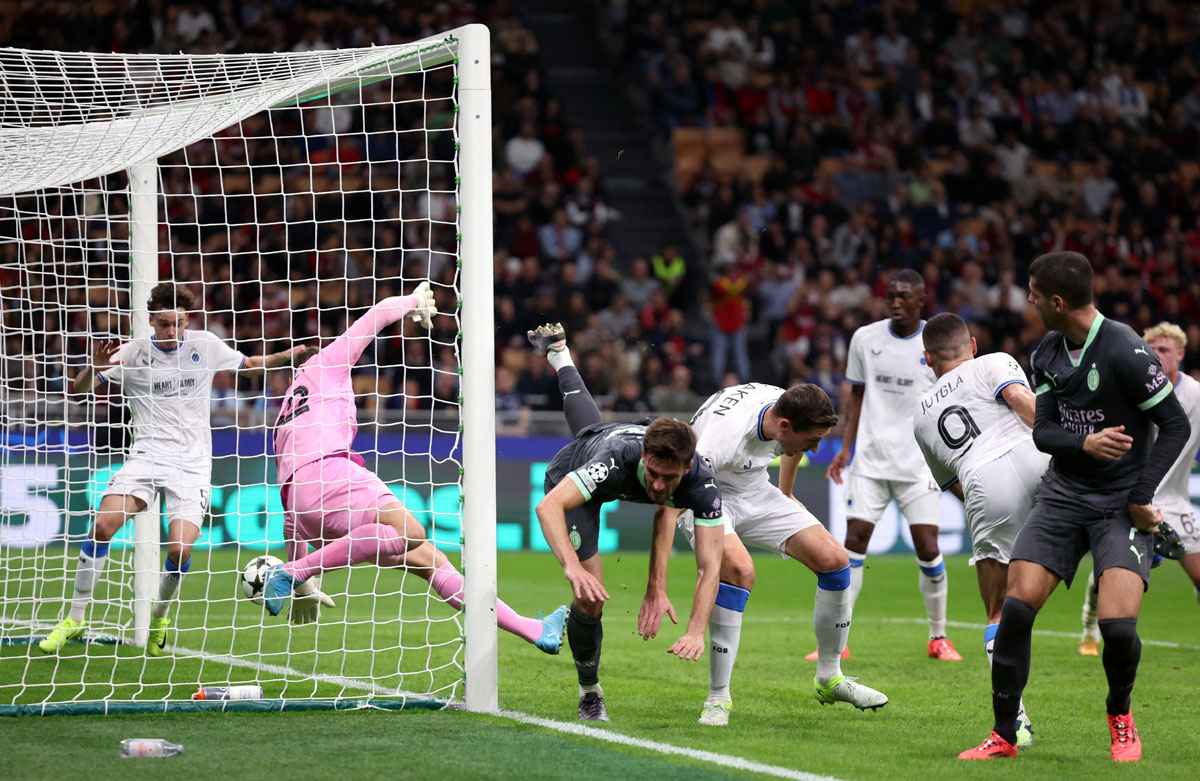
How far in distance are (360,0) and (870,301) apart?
8.66m

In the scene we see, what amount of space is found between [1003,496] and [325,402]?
3.59 metres

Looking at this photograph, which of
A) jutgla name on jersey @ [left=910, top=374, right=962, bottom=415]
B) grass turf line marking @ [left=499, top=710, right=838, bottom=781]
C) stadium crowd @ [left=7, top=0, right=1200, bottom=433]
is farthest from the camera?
stadium crowd @ [left=7, top=0, right=1200, bottom=433]

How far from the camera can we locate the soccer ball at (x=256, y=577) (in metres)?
6.71

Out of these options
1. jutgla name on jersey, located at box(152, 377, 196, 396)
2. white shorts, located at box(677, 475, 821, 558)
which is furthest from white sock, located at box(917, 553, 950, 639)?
jutgla name on jersey, located at box(152, 377, 196, 396)

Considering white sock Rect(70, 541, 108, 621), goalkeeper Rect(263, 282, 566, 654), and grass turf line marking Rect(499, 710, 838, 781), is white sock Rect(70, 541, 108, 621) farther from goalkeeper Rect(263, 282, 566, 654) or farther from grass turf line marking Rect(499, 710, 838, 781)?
grass turf line marking Rect(499, 710, 838, 781)

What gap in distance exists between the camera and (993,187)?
68.3ft

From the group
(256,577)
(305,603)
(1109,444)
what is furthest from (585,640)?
(1109,444)

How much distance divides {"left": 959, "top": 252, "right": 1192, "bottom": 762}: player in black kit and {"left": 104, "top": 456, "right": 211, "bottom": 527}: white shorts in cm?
492

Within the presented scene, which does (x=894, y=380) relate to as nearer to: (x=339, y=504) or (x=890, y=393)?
(x=890, y=393)

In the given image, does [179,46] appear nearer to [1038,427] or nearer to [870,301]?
[870,301]

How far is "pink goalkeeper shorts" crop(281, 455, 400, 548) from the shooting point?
7.17 metres

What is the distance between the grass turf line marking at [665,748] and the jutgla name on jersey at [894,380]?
3.88 metres

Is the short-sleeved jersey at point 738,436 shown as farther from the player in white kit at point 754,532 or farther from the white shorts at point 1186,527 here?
the white shorts at point 1186,527

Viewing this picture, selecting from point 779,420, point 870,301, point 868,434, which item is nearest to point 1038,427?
point 779,420
